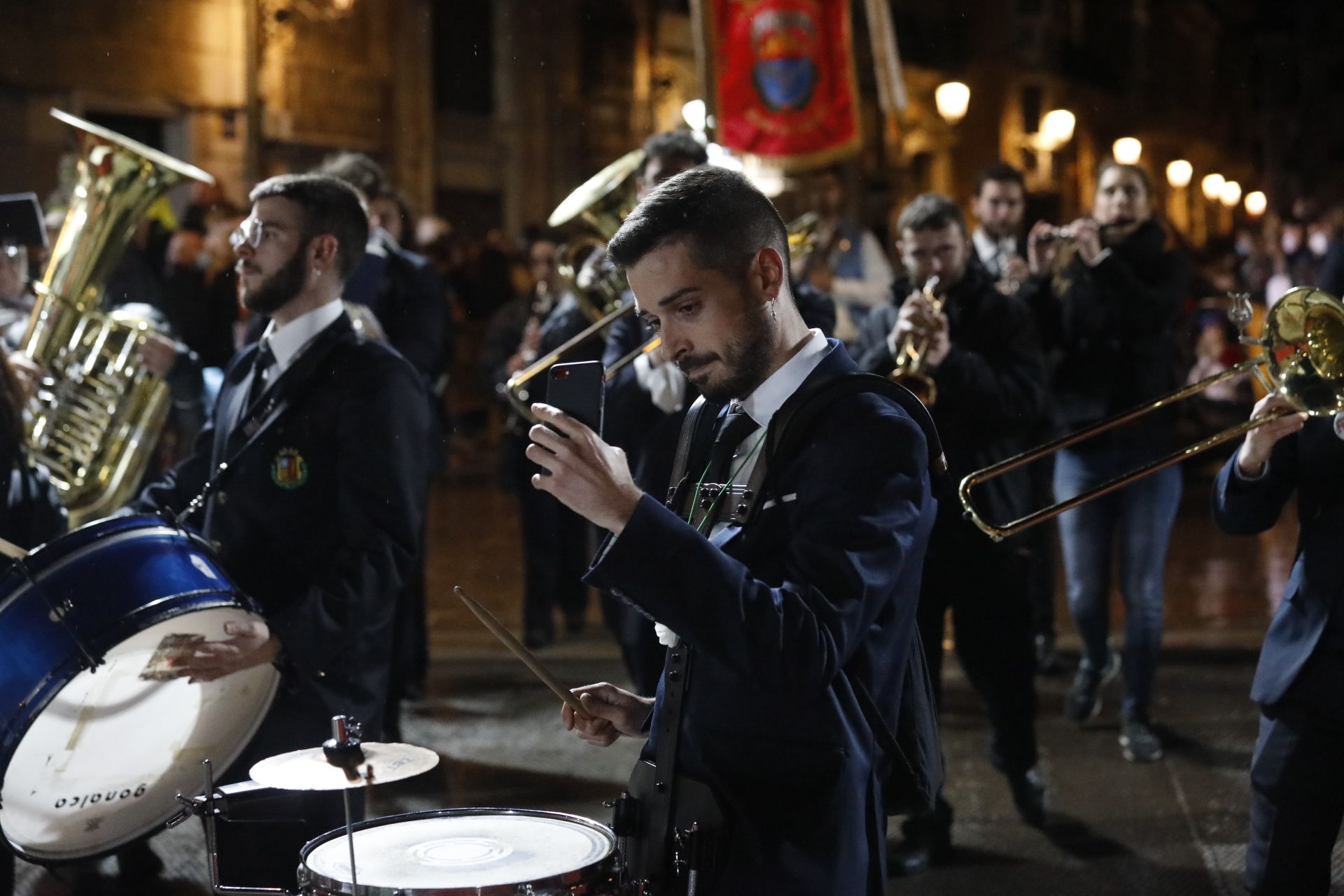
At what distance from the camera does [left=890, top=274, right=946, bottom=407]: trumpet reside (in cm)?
483

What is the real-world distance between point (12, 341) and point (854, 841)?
14.0 feet

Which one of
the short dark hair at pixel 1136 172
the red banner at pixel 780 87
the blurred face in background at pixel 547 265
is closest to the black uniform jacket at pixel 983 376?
the short dark hair at pixel 1136 172

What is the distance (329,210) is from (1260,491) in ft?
7.29

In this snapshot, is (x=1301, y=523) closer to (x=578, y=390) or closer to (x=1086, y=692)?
(x=578, y=390)

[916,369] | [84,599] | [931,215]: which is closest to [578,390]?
[84,599]

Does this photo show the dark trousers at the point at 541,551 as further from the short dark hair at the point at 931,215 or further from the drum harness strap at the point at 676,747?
the drum harness strap at the point at 676,747

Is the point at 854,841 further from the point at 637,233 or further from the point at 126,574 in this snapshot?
the point at 126,574

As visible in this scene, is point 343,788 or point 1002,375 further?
point 1002,375

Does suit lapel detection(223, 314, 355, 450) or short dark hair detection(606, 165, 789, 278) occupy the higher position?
short dark hair detection(606, 165, 789, 278)

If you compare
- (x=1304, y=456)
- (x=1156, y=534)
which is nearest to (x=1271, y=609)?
(x=1156, y=534)

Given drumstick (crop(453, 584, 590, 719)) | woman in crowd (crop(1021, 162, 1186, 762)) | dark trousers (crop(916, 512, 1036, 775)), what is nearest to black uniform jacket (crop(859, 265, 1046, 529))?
dark trousers (crop(916, 512, 1036, 775))

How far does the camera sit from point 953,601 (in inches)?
197

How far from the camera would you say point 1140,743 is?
5.67m

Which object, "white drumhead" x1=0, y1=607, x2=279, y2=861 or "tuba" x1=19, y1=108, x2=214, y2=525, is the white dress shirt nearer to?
"white drumhead" x1=0, y1=607, x2=279, y2=861
